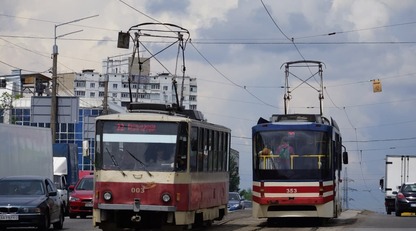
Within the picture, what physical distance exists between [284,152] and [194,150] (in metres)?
6.15

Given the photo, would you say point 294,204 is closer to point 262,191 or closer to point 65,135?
point 262,191

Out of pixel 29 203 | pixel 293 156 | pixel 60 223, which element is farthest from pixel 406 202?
pixel 29 203

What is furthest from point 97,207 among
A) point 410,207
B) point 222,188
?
point 410,207

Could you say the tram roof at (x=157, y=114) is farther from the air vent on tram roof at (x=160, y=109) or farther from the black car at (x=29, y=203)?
the black car at (x=29, y=203)

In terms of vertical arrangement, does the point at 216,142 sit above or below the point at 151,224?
above

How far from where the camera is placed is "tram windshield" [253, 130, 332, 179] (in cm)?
2988

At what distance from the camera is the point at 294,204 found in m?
29.7

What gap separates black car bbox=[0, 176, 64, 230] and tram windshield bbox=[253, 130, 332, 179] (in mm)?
5978

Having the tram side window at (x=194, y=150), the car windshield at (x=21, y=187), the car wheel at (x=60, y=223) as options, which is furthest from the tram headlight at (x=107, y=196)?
the car wheel at (x=60, y=223)

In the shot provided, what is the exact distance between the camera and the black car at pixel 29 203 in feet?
82.8

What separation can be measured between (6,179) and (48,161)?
1015 cm

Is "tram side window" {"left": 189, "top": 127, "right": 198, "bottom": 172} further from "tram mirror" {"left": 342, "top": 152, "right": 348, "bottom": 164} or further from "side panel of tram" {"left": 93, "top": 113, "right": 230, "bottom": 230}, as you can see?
"tram mirror" {"left": 342, "top": 152, "right": 348, "bottom": 164}

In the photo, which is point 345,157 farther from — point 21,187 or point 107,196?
point 107,196

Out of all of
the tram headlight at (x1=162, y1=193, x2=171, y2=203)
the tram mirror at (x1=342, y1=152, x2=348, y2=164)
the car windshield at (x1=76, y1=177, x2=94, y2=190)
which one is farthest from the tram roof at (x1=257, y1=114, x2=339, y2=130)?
the car windshield at (x1=76, y1=177, x2=94, y2=190)
